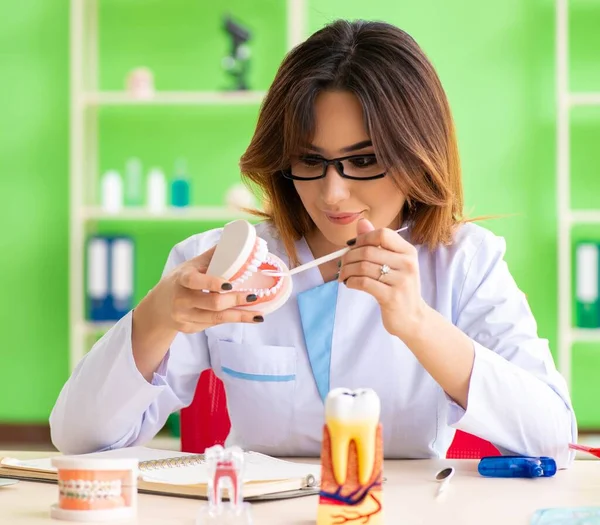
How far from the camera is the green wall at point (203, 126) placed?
412 centimetres

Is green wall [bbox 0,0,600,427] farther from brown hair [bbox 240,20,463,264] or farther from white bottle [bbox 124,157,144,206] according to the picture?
brown hair [bbox 240,20,463,264]

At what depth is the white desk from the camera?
1131mm

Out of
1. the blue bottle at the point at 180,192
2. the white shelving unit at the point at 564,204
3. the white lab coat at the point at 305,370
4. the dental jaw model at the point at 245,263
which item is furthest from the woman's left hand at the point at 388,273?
the blue bottle at the point at 180,192

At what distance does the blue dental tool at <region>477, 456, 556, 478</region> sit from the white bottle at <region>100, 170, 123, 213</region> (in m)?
2.90

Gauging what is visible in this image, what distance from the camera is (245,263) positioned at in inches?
51.3

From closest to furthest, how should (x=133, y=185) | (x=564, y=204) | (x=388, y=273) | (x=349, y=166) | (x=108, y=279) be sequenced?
1. (x=388, y=273)
2. (x=349, y=166)
3. (x=564, y=204)
4. (x=108, y=279)
5. (x=133, y=185)

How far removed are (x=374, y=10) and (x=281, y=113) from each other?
2.71m

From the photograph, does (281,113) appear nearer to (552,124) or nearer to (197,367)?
(197,367)

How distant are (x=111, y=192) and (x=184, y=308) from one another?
279 cm

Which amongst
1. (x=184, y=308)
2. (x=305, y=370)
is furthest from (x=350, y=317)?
(x=184, y=308)

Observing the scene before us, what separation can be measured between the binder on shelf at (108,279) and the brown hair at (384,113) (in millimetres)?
2371

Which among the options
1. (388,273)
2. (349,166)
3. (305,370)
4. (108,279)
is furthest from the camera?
(108,279)

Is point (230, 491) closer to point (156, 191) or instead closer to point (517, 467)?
point (517, 467)

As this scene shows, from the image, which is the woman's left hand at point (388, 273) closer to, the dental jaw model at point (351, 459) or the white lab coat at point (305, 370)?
the white lab coat at point (305, 370)
